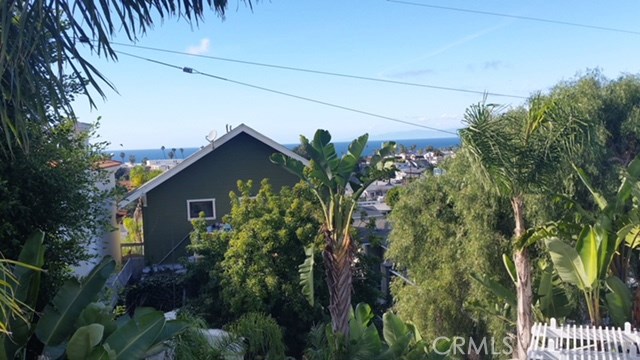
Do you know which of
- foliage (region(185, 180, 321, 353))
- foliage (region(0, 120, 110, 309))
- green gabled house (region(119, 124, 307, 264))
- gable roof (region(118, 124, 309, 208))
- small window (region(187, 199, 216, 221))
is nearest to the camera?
foliage (region(0, 120, 110, 309))

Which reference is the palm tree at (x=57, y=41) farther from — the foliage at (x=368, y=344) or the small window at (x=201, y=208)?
the small window at (x=201, y=208)

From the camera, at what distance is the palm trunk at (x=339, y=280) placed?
8391 mm

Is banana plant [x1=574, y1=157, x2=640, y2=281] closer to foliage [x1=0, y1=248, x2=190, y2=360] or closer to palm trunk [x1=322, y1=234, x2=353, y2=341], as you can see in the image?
palm trunk [x1=322, y1=234, x2=353, y2=341]

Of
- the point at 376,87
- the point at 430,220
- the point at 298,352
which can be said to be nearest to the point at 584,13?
the point at 376,87

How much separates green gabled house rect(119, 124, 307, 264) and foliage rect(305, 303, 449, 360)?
10376 mm

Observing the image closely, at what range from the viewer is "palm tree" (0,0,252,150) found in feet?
12.7

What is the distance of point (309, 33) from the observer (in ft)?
46.2

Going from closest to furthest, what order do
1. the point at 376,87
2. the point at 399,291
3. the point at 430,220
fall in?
1. the point at 430,220
2. the point at 399,291
3. the point at 376,87

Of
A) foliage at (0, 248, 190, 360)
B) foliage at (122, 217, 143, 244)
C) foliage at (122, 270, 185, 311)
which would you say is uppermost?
foliage at (122, 217, 143, 244)

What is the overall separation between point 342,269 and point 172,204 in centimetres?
1033

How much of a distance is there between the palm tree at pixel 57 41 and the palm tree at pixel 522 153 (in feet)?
13.5

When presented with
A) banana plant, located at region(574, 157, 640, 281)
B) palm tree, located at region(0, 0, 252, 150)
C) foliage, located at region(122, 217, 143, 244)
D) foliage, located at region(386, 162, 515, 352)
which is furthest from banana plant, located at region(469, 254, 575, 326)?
foliage, located at region(122, 217, 143, 244)

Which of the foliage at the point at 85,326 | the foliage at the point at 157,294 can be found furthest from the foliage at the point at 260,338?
the foliage at the point at 157,294

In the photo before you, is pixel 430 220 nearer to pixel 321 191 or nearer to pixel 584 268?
pixel 321 191
